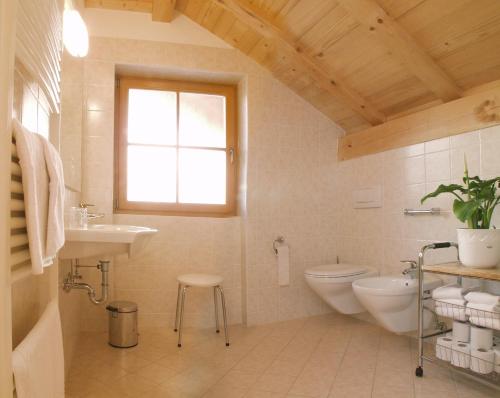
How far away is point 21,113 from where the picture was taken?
3.22ft

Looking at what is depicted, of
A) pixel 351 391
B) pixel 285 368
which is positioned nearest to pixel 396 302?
pixel 351 391

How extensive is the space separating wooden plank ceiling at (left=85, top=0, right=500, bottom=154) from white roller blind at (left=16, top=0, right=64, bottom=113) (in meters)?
1.52

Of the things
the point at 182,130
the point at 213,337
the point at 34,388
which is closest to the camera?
the point at 34,388

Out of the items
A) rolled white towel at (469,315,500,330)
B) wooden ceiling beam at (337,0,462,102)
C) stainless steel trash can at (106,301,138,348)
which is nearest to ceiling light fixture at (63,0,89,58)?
wooden ceiling beam at (337,0,462,102)

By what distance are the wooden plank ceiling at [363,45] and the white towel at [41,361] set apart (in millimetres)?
2043

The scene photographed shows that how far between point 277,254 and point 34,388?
228 centimetres

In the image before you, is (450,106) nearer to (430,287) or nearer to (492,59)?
(492,59)

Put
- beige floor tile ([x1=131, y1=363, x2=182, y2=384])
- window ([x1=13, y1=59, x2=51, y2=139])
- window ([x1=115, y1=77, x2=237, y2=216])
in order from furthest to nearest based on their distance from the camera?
1. window ([x1=115, y1=77, x2=237, y2=216])
2. beige floor tile ([x1=131, y1=363, x2=182, y2=384])
3. window ([x1=13, y1=59, x2=51, y2=139])

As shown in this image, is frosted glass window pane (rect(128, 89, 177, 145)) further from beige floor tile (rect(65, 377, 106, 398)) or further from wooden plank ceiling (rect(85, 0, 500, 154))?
beige floor tile (rect(65, 377, 106, 398))

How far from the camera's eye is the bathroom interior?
1827mm

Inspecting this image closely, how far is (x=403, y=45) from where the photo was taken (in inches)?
82.1

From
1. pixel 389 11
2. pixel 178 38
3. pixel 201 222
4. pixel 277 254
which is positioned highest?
pixel 178 38

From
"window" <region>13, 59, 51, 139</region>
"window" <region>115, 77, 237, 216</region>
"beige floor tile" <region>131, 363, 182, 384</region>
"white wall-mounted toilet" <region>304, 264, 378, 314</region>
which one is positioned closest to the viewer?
"window" <region>13, 59, 51, 139</region>

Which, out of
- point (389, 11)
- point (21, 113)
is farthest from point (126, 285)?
point (389, 11)
